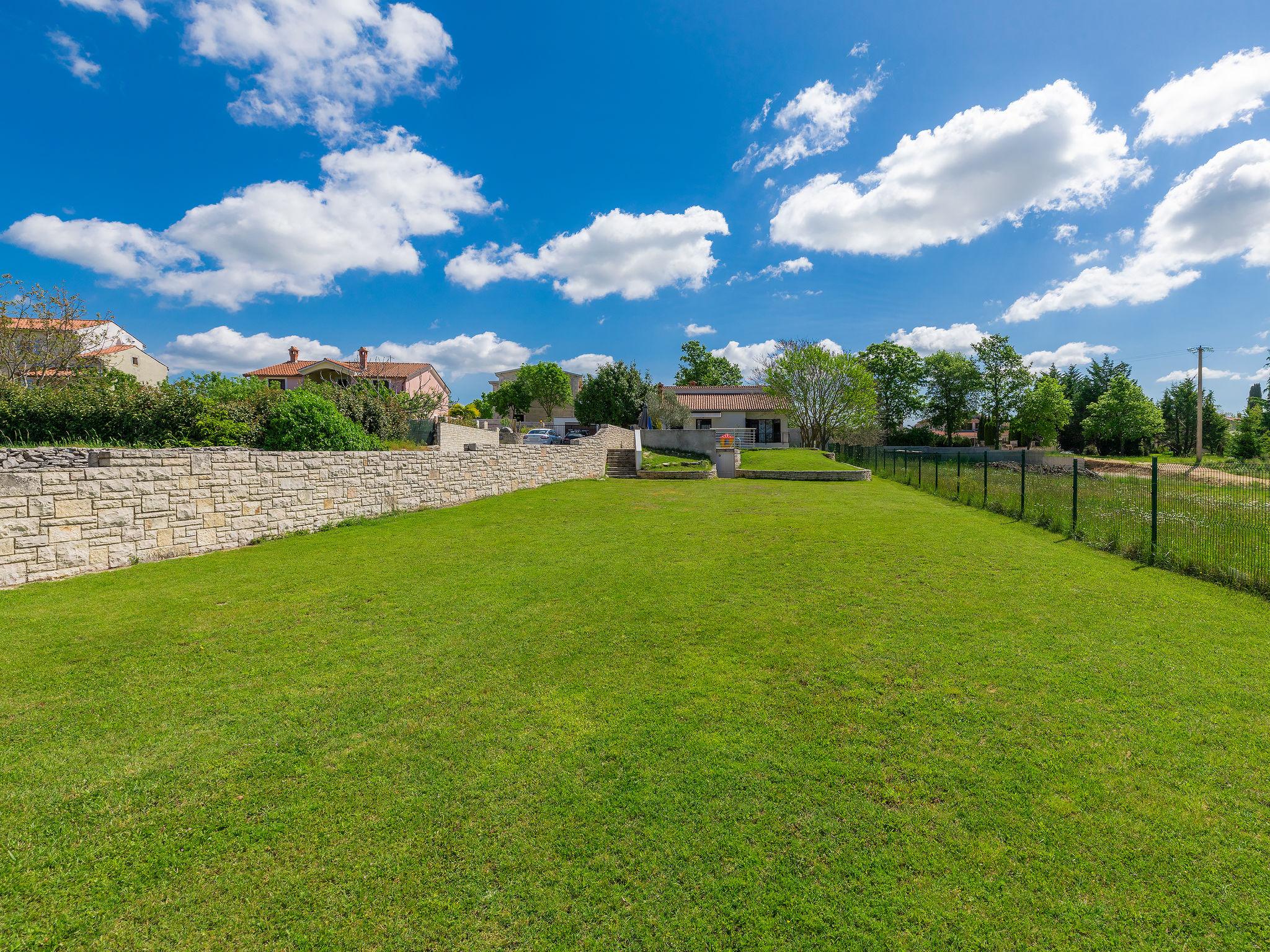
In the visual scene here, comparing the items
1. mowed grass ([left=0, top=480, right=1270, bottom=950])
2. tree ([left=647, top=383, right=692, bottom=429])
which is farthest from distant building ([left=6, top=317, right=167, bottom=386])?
tree ([left=647, top=383, right=692, bottom=429])

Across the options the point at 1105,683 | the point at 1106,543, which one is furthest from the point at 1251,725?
Answer: the point at 1106,543

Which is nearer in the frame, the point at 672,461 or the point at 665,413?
the point at 672,461

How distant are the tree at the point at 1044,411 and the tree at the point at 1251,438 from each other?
12859 mm

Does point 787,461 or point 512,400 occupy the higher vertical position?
point 512,400

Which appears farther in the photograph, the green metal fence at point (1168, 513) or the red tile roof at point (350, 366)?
the red tile roof at point (350, 366)

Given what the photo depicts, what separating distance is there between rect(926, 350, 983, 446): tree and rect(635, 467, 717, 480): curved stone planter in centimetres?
4179

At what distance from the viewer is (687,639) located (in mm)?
4699

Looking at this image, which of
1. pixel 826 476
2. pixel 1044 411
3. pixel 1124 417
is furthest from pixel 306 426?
pixel 1124 417

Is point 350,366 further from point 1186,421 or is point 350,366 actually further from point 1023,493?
point 1186,421

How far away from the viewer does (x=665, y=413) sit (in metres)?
35.3

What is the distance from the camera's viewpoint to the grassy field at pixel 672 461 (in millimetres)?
21078

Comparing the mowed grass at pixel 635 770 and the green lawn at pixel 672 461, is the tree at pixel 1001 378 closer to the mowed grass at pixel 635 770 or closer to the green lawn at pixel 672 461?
the green lawn at pixel 672 461

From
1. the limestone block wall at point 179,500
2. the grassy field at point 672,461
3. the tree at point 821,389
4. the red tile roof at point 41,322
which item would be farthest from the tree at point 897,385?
the red tile roof at point 41,322

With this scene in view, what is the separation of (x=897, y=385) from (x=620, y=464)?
4195 cm
